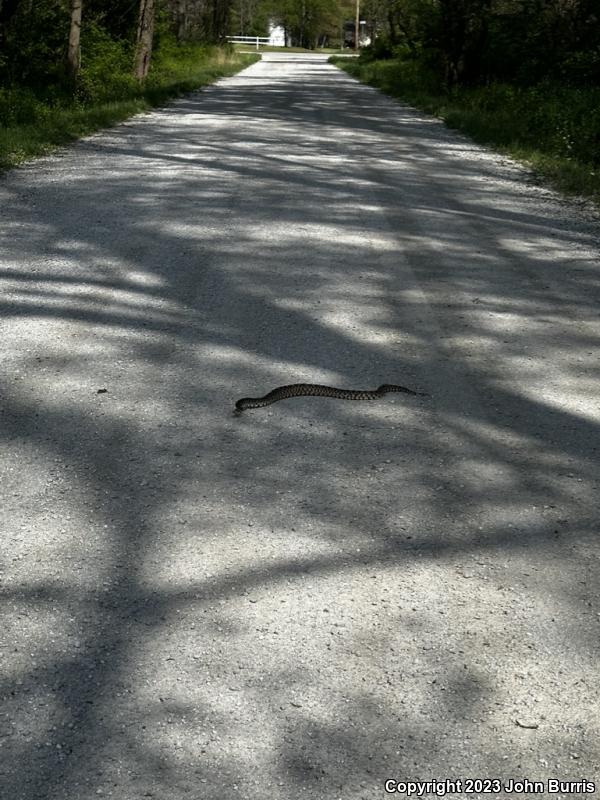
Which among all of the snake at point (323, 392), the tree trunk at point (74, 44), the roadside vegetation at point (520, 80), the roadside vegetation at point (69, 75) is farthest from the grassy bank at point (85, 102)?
the snake at point (323, 392)

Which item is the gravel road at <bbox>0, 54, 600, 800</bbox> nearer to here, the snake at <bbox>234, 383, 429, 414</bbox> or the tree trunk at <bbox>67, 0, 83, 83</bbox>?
the snake at <bbox>234, 383, 429, 414</bbox>

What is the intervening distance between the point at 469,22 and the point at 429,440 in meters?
23.2

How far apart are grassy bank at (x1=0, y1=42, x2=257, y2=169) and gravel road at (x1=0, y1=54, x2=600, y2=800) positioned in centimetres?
614

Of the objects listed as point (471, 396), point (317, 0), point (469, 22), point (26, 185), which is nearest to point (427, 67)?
point (469, 22)

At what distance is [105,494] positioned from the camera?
3.95m

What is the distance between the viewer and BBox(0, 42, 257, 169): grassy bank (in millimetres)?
14109

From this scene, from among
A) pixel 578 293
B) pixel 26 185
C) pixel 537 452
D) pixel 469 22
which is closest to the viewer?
pixel 537 452

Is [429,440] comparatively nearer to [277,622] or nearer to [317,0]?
[277,622]

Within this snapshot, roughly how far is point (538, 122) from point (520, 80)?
7.39 metres

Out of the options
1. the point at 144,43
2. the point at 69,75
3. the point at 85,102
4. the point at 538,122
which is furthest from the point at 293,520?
the point at 144,43

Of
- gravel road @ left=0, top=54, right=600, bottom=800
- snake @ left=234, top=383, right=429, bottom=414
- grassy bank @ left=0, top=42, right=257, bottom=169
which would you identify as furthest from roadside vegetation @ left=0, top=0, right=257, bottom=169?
snake @ left=234, top=383, right=429, bottom=414

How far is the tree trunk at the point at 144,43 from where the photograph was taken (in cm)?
2638

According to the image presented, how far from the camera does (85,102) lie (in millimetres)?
20109

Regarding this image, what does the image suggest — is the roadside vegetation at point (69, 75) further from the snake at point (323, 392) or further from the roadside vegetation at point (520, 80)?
the snake at point (323, 392)
